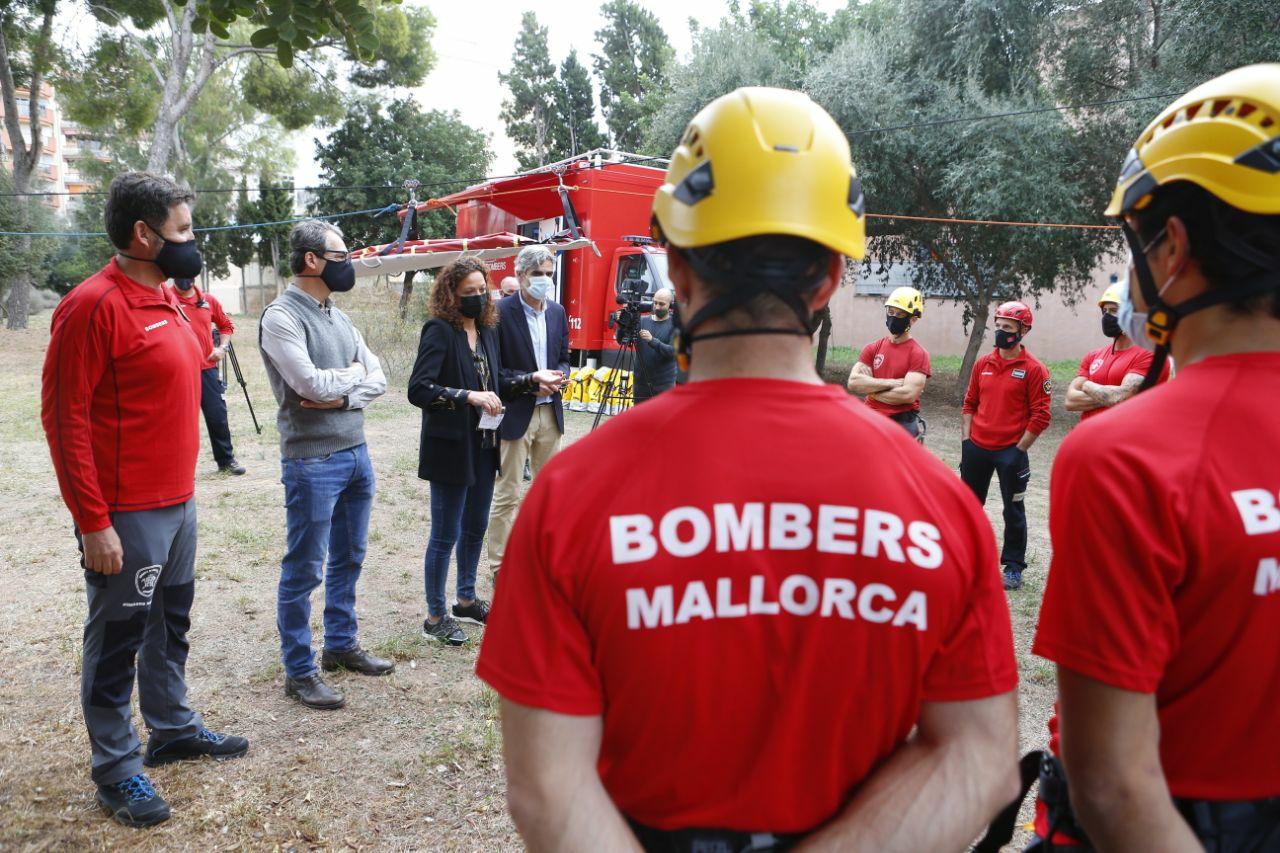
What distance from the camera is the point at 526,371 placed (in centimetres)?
535

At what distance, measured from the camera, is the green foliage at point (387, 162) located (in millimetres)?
33312

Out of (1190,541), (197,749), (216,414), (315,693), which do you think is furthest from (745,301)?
(216,414)

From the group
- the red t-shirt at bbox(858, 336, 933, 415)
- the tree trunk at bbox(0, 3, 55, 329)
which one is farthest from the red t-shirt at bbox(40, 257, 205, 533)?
the tree trunk at bbox(0, 3, 55, 329)

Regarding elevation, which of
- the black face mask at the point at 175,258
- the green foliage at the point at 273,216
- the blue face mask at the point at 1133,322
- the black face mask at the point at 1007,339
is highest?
the green foliage at the point at 273,216

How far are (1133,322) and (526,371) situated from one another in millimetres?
4152

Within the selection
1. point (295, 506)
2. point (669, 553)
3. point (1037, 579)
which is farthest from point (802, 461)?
point (1037, 579)

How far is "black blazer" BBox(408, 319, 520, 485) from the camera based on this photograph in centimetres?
442

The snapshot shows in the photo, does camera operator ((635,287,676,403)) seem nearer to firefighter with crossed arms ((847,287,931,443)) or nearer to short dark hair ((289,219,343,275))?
firefighter with crossed arms ((847,287,931,443))

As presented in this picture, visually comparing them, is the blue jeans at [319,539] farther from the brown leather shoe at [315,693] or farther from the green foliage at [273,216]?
the green foliage at [273,216]

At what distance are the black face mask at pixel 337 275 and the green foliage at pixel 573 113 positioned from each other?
43525mm

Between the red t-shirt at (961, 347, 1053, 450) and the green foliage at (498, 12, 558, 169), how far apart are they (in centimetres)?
4331

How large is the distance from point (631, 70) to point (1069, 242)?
122 ft

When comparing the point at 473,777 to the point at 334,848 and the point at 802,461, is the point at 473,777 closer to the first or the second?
the point at 334,848

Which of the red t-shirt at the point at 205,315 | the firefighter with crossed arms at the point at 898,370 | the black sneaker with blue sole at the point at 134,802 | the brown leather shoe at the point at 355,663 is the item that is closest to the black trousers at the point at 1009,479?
the firefighter with crossed arms at the point at 898,370
